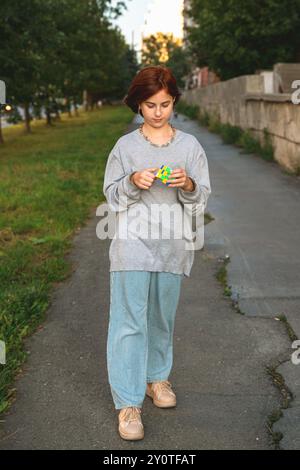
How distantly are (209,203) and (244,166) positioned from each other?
3.61 meters

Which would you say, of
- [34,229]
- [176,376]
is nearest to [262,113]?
[34,229]

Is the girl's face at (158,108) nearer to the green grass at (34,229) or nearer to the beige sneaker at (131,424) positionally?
the beige sneaker at (131,424)

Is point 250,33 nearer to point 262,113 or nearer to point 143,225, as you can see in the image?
point 262,113

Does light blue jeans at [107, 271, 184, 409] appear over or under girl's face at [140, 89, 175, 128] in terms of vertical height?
under

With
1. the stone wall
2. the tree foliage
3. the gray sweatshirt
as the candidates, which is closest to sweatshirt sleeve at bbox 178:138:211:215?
the gray sweatshirt

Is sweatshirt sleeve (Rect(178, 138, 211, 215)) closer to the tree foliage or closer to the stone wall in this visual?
the stone wall

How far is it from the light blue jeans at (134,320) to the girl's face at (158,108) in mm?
716

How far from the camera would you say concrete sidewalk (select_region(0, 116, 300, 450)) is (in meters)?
3.04

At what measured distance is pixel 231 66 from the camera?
21750 mm

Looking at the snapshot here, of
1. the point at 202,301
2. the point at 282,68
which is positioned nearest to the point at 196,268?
the point at 202,301

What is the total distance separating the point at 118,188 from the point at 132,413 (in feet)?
3.63

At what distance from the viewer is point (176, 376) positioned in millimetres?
3693

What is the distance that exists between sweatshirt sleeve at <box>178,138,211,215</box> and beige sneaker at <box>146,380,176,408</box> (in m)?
0.99
